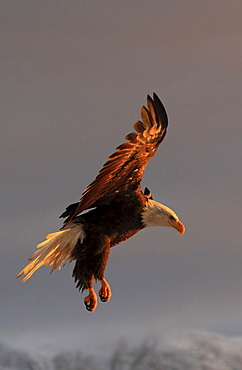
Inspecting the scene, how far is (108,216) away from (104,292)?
0.91m

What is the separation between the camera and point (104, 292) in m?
7.57

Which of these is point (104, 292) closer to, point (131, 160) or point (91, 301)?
point (91, 301)

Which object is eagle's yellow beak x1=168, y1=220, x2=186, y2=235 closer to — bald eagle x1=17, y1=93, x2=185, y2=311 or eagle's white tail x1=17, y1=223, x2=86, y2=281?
bald eagle x1=17, y1=93, x2=185, y2=311

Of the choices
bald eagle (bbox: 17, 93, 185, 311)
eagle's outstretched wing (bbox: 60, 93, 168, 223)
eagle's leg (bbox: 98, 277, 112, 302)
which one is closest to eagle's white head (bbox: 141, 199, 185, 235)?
bald eagle (bbox: 17, 93, 185, 311)

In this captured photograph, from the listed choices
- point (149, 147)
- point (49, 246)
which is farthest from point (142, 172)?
point (49, 246)

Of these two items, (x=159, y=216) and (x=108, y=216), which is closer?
(x=108, y=216)

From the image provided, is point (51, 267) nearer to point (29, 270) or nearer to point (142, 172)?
point (29, 270)

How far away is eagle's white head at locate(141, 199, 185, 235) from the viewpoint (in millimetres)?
7816

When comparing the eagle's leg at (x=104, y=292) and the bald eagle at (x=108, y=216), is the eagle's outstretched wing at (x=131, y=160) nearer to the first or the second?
the bald eagle at (x=108, y=216)

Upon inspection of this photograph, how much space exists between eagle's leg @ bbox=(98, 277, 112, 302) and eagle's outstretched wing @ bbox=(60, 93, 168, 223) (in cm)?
89

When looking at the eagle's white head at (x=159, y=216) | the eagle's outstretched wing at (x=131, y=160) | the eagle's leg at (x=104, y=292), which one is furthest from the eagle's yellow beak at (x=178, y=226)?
the eagle's leg at (x=104, y=292)

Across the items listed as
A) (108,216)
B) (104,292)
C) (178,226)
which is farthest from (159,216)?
(104,292)

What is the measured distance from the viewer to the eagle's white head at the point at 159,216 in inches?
308

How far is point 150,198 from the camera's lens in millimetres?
8258
